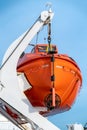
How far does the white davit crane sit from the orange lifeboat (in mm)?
200

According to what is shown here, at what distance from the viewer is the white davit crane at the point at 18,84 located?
857 cm

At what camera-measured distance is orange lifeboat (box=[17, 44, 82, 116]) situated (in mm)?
8656

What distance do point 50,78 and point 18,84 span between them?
68cm

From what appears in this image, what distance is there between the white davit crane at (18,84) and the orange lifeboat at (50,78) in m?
0.20

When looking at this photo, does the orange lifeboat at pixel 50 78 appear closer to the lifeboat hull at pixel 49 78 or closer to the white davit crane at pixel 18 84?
the lifeboat hull at pixel 49 78

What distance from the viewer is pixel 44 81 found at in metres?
8.67

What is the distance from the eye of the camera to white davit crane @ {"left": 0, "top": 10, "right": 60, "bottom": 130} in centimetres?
857

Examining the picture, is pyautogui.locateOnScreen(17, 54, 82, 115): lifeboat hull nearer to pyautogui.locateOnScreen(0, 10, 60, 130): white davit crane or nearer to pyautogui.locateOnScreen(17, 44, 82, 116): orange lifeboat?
pyautogui.locateOnScreen(17, 44, 82, 116): orange lifeboat

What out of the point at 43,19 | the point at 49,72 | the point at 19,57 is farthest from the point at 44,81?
the point at 43,19

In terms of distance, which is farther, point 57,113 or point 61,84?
point 57,113

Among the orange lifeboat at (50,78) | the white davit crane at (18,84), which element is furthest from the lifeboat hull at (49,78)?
the white davit crane at (18,84)

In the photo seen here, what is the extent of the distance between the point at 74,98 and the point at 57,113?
60 cm

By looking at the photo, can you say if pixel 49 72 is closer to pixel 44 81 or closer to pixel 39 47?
pixel 44 81

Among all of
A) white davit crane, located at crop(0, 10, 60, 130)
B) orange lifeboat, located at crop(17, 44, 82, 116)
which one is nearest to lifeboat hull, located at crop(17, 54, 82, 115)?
orange lifeboat, located at crop(17, 44, 82, 116)
